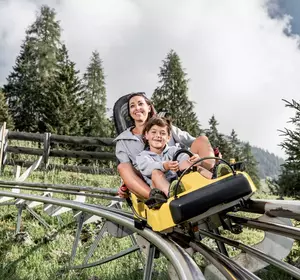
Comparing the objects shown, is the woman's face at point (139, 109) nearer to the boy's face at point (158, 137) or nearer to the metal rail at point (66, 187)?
the boy's face at point (158, 137)

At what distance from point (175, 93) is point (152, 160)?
2744cm

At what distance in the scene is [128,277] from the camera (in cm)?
284

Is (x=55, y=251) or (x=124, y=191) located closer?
(x=124, y=191)

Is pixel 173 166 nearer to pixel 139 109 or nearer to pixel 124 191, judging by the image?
pixel 124 191

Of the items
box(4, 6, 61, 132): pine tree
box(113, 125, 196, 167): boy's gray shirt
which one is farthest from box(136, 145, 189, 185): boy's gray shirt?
box(4, 6, 61, 132): pine tree

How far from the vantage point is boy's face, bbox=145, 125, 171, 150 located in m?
2.32

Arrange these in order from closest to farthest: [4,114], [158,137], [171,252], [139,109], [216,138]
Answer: [171,252] < [158,137] < [139,109] < [4,114] < [216,138]

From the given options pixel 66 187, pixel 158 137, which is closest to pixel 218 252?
pixel 158 137

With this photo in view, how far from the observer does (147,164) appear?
7.13 ft

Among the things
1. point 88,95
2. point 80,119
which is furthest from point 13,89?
point 80,119

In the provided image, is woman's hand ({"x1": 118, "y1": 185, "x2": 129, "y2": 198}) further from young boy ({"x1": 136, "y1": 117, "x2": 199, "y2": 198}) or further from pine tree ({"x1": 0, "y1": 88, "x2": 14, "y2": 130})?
pine tree ({"x1": 0, "y1": 88, "x2": 14, "y2": 130})

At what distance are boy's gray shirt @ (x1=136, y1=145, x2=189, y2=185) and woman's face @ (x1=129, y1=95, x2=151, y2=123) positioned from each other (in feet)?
1.37

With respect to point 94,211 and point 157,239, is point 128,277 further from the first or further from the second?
point 157,239

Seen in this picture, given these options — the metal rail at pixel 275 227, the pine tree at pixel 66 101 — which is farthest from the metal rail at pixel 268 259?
the pine tree at pixel 66 101
